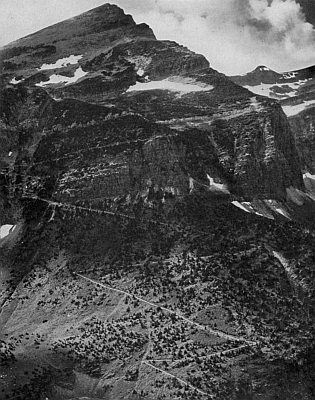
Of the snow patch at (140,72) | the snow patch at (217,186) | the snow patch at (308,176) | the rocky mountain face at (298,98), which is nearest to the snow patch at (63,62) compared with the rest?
the snow patch at (140,72)

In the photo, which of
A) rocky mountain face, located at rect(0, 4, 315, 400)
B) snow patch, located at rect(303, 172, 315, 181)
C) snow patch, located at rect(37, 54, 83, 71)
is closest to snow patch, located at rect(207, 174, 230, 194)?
rocky mountain face, located at rect(0, 4, 315, 400)

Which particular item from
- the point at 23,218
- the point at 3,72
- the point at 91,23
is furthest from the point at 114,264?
the point at 91,23

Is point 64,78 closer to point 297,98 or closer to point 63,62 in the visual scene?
point 63,62

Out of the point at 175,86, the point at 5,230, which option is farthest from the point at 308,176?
the point at 5,230

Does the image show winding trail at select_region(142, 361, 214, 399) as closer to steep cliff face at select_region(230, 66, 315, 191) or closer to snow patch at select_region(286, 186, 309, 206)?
snow patch at select_region(286, 186, 309, 206)

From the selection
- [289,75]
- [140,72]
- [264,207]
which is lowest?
[264,207]

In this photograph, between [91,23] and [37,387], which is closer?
[37,387]

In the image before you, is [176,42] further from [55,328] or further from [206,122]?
[55,328]
